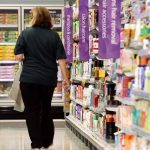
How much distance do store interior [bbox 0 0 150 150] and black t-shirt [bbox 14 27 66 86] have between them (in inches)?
25.9

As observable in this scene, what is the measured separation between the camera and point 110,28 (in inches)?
227

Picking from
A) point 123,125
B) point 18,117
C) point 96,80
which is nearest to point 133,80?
point 123,125

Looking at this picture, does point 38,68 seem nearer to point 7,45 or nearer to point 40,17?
point 40,17

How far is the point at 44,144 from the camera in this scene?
22.7ft

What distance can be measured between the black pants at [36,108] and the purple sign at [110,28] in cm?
109

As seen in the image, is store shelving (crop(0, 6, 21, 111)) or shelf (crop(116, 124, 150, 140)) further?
store shelving (crop(0, 6, 21, 111))

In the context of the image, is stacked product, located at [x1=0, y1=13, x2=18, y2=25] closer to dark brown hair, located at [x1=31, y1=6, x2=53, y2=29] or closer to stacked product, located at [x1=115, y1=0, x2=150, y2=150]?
dark brown hair, located at [x1=31, y1=6, x2=53, y2=29]

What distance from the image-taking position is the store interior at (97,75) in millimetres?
4613

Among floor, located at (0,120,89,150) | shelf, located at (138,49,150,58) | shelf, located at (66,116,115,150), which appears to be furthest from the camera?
floor, located at (0,120,89,150)

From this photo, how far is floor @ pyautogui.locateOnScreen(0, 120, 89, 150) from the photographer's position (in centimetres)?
806

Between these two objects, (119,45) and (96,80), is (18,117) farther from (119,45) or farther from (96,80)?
(119,45)

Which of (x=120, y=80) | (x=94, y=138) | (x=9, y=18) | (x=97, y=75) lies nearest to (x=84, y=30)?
(x=97, y=75)

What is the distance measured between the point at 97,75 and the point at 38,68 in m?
1.11

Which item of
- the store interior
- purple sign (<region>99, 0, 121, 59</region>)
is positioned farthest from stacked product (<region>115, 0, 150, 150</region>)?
purple sign (<region>99, 0, 121, 59</region>)
